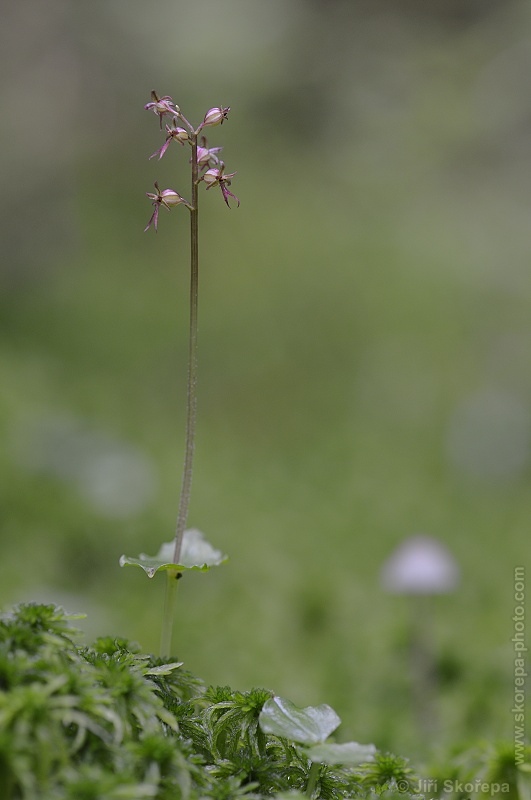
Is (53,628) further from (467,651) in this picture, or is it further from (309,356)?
(309,356)

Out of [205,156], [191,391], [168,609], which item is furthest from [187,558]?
[205,156]

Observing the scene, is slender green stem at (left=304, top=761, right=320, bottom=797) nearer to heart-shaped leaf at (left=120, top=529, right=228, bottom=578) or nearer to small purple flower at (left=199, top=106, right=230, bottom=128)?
heart-shaped leaf at (left=120, top=529, right=228, bottom=578)

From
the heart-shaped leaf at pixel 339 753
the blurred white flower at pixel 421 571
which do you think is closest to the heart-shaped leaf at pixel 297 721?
the heart-shaped leaf at pixel 339 753

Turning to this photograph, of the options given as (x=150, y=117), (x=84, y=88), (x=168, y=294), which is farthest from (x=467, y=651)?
(x=84, y=88)

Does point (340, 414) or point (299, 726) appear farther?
point (340, 414)

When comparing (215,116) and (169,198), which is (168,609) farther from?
(215,116)

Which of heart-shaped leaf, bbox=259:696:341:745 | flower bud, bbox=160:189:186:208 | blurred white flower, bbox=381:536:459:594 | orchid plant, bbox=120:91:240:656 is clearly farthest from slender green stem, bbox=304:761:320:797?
blurred white flower, bbox=381:536:459:594

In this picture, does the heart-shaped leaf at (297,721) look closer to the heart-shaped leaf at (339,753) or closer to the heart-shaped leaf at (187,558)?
the heart-shaped leaf at (339,753)
